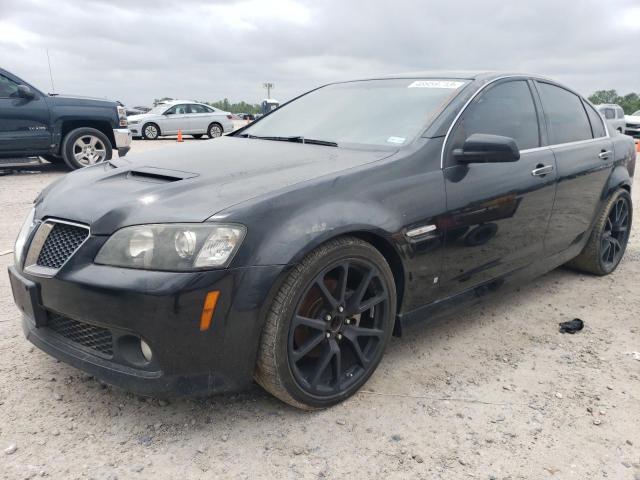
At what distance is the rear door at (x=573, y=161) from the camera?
11.6 feet

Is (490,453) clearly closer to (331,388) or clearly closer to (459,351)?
(331,388)

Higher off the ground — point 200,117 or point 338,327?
point 200,117

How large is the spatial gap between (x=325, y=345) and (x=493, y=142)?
1280 mm

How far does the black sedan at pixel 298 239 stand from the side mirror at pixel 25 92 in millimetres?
6749

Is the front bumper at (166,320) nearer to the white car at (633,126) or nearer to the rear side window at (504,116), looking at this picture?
the rear side window at (504,116)

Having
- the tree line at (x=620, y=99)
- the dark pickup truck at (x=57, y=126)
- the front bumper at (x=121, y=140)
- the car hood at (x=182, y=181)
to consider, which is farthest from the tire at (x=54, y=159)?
the tree line at (x=620, y=99)

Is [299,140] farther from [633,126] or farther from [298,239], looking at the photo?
[633,126]

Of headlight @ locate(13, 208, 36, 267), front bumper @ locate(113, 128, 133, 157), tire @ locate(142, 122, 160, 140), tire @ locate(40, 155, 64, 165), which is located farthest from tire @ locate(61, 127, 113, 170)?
tire @ locate(142, 122, 160, 140)

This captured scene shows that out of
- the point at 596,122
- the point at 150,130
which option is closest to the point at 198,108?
the point at 150,130

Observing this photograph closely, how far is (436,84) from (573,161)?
3.95 ft

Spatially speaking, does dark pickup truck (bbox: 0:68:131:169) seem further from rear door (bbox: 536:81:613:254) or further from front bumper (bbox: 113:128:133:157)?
rear door (bbox: 536:81:613:254)

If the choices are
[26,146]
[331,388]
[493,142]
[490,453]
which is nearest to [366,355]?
[331,388]

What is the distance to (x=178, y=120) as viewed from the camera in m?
18.8

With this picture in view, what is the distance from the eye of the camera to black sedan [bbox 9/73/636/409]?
6.53 feet
